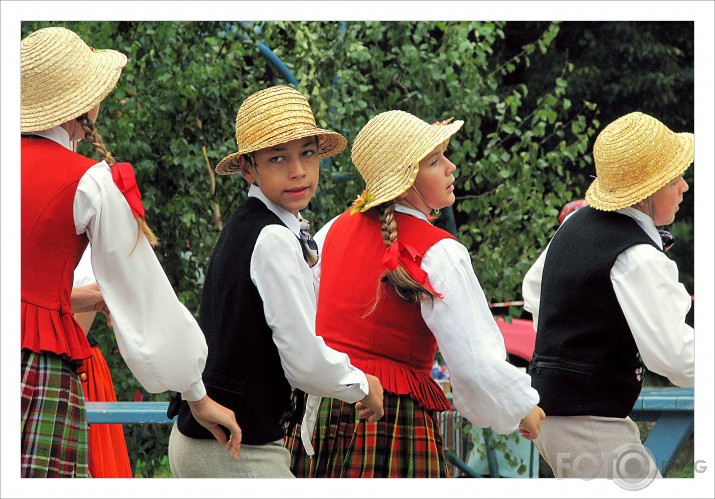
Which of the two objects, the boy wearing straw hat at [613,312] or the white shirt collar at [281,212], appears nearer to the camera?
the white shirt collar at [281,212]

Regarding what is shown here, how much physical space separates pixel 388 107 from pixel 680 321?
2763 millimetres

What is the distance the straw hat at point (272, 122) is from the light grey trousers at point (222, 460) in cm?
78

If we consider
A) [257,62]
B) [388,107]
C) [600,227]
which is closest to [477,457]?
[388,107]

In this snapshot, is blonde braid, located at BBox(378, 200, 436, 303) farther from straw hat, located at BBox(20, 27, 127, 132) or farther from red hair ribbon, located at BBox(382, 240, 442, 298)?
straw hat, located at BBox(20, 27, 127, 132)

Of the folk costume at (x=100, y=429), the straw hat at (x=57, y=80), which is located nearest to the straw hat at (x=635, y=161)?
the straw hat at (x=57, y=80)

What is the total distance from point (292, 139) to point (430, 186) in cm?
47

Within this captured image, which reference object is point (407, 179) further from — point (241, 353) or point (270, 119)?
point (241, 353)

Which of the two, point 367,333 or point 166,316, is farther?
point 367,333

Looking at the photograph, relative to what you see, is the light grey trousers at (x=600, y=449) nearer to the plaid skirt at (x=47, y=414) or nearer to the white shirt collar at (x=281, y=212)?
the white shirt collar at (x=281, y=212)

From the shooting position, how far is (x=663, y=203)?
135 inches

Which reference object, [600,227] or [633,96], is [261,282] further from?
[633,96]

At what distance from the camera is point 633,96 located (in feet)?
37.5

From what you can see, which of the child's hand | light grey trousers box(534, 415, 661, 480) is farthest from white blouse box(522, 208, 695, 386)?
the child's hand

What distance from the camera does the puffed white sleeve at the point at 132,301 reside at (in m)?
2.60
